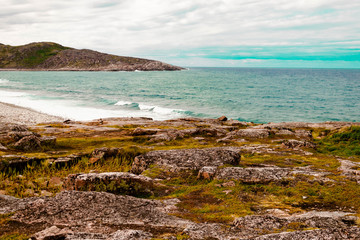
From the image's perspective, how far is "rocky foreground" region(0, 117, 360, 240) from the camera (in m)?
7.14

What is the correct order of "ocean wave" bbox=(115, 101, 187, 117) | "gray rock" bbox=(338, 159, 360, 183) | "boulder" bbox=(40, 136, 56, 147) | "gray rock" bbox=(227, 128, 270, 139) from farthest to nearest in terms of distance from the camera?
"ocean wave" bbox=(115, 101, 187, 117), "gray rock" bbox=(227, 128, 270, 139), "boulder" bbox=(40, 136, 56, 147), "gray rock" bbox=(338, 159, 360, 183)

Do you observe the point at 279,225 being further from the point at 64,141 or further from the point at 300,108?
the point at 300,108

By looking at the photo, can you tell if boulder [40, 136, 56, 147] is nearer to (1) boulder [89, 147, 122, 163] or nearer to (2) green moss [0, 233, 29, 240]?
(1) boulder [89, 147, 122, 163]

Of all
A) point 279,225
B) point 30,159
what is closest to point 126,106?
point 30,159

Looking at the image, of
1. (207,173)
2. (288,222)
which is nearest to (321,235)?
(288,222)

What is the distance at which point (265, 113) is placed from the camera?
78625 millimetres

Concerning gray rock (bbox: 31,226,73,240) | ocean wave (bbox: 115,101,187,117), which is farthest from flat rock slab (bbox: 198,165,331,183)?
ocean wave (bbox: 115,101,187,117)

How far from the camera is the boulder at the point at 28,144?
63.6 ft

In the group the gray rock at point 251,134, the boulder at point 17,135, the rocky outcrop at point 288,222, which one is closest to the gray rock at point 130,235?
the rocky outcrop at point 288,222

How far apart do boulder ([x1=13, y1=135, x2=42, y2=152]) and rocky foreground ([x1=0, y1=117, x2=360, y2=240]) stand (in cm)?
7

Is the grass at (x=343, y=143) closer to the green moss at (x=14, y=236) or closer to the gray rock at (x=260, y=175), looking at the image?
the gray rock at (x=260, y=175)

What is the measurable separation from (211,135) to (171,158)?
12173mm

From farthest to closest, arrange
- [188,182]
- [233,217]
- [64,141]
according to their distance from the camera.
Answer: [64,141] → [188,182] → [233,217]

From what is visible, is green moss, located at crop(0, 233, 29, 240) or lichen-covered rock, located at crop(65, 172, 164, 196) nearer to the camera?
green moss, located at crop(0, 233, 29, 240)
